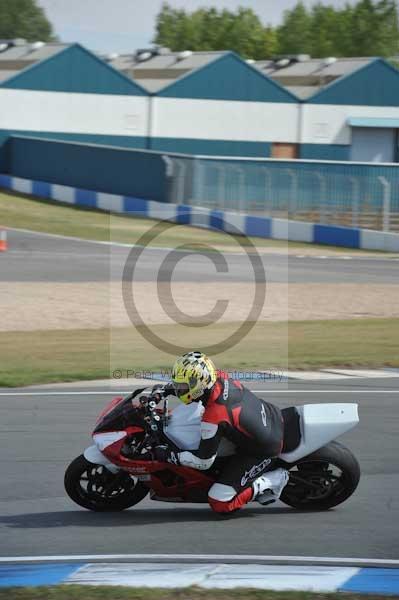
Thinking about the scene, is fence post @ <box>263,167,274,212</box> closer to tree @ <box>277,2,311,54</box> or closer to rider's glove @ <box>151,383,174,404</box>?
rider's glove @ <box>151,383,174,404</box>

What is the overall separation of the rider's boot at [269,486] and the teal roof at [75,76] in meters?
41.6

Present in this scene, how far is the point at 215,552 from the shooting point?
718 cm

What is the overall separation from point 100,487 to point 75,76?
42693mm

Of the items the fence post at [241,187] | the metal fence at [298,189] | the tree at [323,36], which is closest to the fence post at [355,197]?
the metal fence at [298,189]

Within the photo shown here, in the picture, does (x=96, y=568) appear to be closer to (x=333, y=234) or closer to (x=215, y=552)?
(x=215, y=552)

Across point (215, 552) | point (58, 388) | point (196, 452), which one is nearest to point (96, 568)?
point (215, 552)

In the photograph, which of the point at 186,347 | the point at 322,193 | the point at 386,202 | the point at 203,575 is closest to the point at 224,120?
the point at 322,193

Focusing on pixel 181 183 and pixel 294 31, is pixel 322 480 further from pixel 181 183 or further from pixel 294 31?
pixel 294 31

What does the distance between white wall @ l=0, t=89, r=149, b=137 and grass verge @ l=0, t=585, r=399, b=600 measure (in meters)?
42.8

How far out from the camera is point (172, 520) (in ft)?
26.3

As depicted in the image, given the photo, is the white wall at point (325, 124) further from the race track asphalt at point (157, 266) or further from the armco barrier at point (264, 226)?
the race track asphalt at point (157, 266)

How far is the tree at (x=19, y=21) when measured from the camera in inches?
5910

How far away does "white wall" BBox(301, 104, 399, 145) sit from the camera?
54.1m

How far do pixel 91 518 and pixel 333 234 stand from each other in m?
26.4
